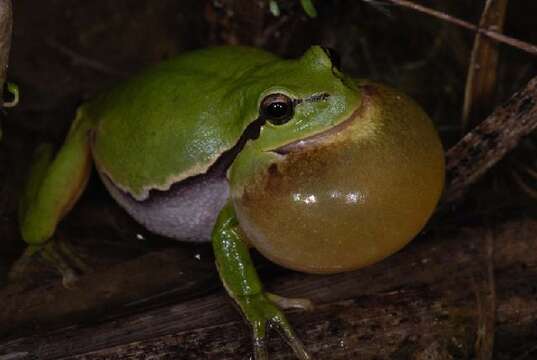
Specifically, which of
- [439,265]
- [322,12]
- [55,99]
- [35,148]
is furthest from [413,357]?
[55,99]

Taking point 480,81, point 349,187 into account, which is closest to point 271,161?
point 349,187

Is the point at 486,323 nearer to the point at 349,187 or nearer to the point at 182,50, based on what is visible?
the point at 349,187

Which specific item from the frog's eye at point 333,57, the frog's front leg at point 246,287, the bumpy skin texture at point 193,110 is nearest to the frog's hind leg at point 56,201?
the bumpy skin texture at point 193,110

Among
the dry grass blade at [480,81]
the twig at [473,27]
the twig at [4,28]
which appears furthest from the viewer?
the dry grass blade at [480,81]

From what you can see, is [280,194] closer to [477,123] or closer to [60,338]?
[60,338]

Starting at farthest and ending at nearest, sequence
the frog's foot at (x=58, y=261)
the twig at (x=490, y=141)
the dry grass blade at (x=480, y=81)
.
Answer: the dry grass blade at (x=480, y=81) → the frog's foot at (x=58, y=261) → the twig at (x=490, y=141)

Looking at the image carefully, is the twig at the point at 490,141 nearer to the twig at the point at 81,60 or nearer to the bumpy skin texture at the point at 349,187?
the bumpy skin texture at the point at 349,187
